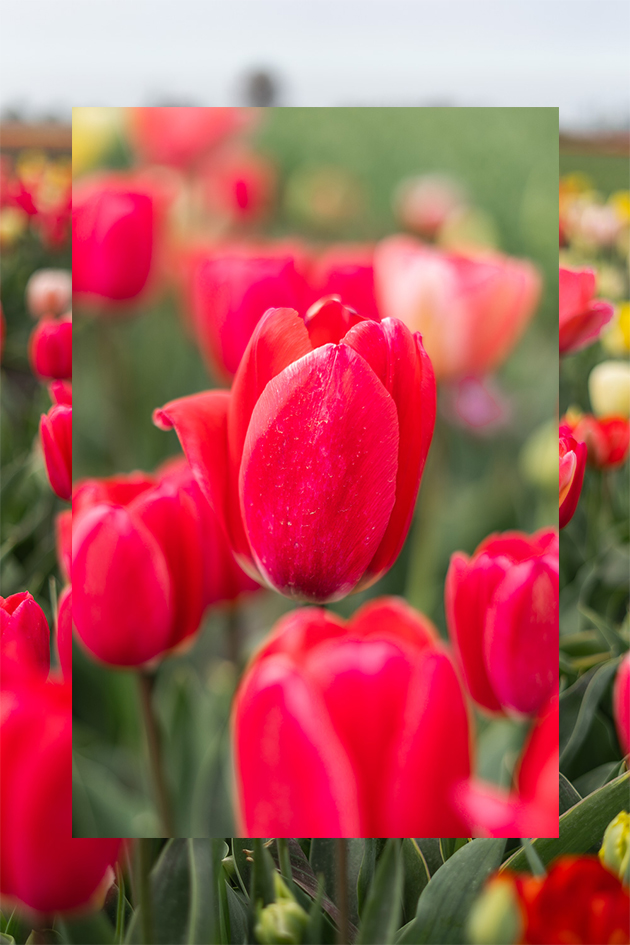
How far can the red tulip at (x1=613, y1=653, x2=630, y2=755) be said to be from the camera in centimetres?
48

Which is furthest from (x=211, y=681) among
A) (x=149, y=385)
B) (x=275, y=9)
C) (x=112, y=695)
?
(x=275, y=9)

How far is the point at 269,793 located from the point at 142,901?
0.10m

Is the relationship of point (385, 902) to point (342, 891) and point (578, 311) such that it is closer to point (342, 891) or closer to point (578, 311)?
point (342, 891)

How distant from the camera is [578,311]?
0.54 m

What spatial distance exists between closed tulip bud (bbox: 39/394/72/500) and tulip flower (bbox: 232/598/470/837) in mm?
172

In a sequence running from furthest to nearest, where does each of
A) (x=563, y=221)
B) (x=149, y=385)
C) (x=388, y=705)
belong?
1. (x=563, y=221)
2. (x=149, y=385)
3. (x=388, y=705)

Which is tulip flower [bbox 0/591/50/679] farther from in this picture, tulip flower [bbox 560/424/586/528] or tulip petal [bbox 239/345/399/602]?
tulip flower [bbox 560/424/586/528]

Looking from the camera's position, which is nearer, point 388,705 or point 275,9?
point 388,705

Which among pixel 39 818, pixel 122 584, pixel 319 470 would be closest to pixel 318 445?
pixel 319 470

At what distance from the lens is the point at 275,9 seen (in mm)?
543

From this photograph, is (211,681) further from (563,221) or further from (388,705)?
(563,221)

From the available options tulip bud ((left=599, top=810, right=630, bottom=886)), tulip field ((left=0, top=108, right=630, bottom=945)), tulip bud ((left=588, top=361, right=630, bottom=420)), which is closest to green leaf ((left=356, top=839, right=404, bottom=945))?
tulip field ((left=0, top=108, right=630, bottom=945))

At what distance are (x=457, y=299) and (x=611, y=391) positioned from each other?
175 mm

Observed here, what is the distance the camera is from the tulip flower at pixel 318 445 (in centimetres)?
40
